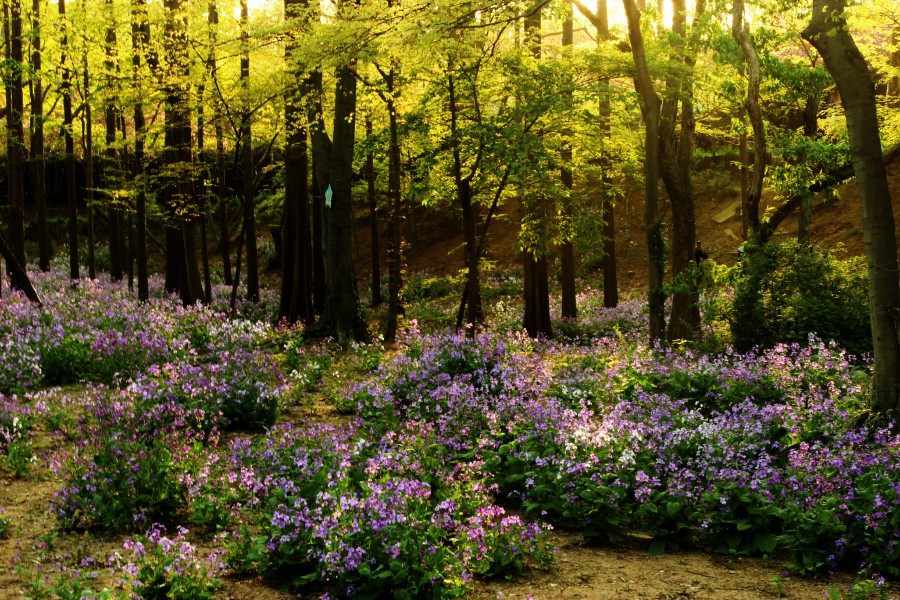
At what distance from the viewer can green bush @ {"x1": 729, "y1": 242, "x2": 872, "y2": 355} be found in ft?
42.7

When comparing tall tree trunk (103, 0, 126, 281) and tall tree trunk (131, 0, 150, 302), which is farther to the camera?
tall tree trunk (103, 0, 126, 281)

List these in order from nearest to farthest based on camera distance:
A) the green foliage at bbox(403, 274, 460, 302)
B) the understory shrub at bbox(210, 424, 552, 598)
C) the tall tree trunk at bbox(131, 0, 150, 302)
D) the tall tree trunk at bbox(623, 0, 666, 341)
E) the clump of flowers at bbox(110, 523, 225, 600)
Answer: the clump of flowers at bbox(110, 523, 225, 600), the understory shrub at bbox(210, 424, 552, 598), the tall tree trunk at bbox(623, 0, 666, 341), the tall tree trunk at bbox(131, 0, 150, 302), the green foliage at bbox(403, 274, 460, 302)

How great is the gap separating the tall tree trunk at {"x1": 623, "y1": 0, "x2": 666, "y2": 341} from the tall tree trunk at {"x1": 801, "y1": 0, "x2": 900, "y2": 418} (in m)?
5.15

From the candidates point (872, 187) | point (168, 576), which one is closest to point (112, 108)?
point (168, 576)

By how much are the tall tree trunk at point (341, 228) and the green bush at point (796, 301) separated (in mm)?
7364

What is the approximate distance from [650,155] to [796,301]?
11.8 feet

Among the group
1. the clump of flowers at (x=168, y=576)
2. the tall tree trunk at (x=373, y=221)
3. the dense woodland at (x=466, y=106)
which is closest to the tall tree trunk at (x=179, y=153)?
the dense woodland at (x=466, y=106)

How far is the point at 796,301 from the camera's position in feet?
43.7

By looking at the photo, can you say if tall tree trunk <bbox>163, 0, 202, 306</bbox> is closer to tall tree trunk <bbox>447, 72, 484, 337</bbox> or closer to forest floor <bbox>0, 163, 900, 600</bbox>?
tall tree trunk <bbox>447, 72, 484, 337</bbox>

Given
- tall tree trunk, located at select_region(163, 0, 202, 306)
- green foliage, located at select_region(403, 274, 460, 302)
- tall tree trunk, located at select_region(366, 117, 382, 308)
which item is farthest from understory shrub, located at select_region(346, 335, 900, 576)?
green foliage, located at select_region(403, 274, 460, 302)

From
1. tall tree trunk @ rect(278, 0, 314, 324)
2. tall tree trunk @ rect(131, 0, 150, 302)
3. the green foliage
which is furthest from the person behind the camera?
the green foliage

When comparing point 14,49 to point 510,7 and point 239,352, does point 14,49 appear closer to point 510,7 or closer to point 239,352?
point 239,352

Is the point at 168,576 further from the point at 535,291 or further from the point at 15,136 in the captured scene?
the point at 15,136

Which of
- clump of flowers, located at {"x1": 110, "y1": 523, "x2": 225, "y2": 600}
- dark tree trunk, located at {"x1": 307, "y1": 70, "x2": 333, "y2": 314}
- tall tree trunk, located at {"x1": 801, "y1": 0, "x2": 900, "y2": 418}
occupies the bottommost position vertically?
clump of flowers, located at {"x1": 110, "y1": 523, "x2": 225, "y2": 600}
